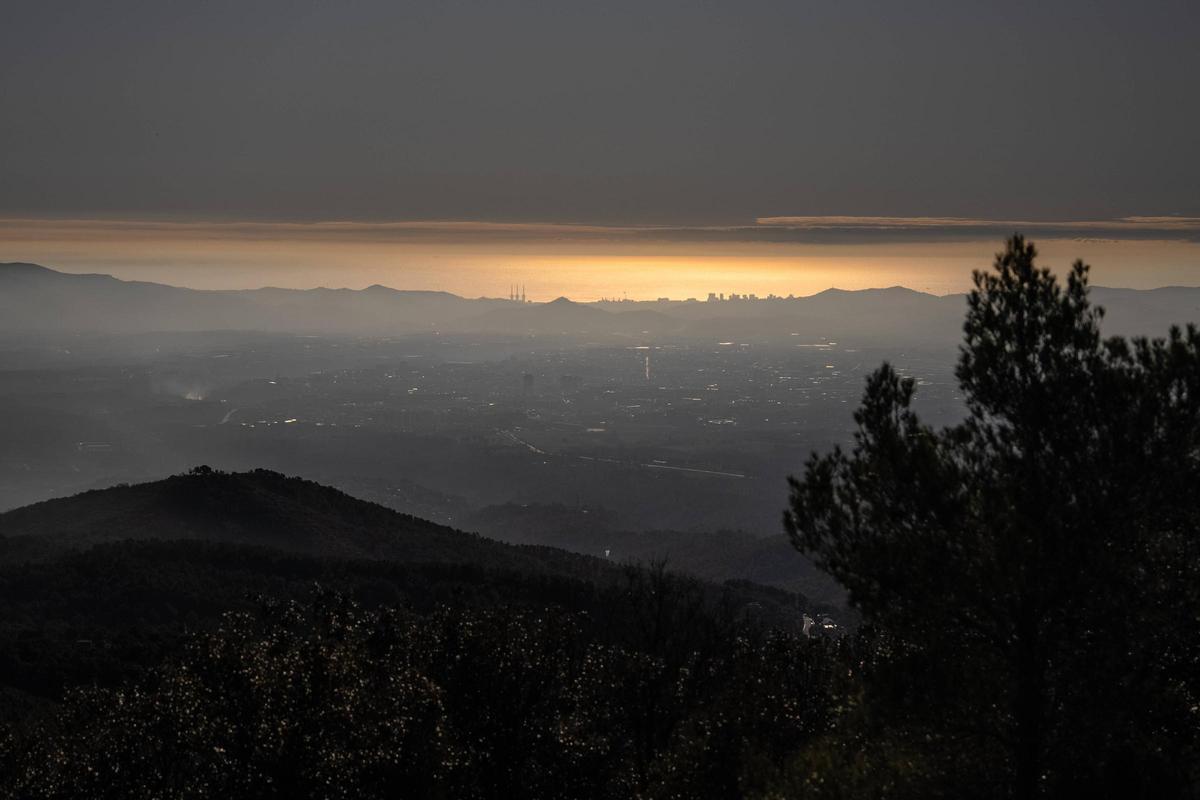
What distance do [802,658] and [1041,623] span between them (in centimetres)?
2094

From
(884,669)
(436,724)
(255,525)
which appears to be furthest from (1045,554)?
Result: (255,525)

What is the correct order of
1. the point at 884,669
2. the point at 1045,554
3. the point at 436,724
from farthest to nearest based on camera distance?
the point at 436,724, the point at 884,669, the point at 1045,554

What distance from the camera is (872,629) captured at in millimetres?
18453

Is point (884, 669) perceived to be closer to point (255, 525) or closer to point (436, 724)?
point (436, 724)

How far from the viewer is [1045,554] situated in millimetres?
15000

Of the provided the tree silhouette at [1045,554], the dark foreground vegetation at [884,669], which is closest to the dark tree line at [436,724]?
the dark foreground vegetation at [884,669]

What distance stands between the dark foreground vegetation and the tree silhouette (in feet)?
0.12

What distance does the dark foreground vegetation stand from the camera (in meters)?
15.1

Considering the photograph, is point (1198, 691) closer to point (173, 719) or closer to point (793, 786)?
point (793, 786)

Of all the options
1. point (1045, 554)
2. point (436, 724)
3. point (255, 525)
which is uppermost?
point (1045, 554)

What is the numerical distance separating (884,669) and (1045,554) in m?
3.04

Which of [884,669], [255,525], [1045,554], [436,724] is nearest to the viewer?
[1045,554]

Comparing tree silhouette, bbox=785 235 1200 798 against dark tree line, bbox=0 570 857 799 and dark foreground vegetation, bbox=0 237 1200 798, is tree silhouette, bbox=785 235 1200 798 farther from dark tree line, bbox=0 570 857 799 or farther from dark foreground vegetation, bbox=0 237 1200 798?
dark tree line, bbox=0 570 857 799

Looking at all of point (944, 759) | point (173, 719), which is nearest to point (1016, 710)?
point (944, 759)
